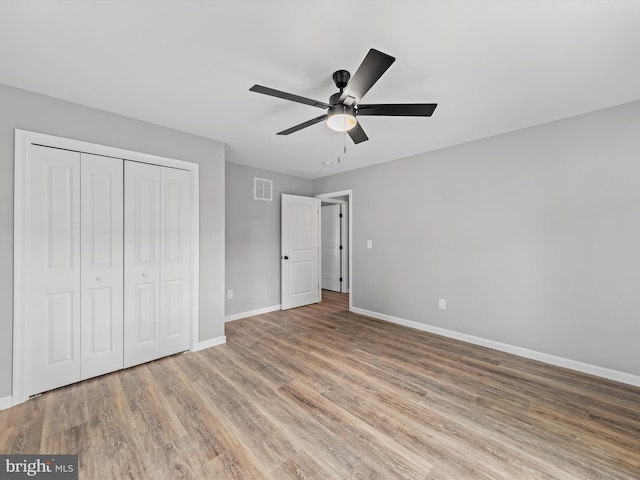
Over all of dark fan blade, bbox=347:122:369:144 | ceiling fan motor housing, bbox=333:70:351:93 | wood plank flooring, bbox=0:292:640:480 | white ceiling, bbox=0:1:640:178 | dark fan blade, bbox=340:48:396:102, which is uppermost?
white ceiling, bbox=0:1:640:178

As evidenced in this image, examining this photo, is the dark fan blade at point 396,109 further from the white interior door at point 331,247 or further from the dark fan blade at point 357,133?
the white interior door at point 331,247

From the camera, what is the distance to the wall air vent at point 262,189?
443cm

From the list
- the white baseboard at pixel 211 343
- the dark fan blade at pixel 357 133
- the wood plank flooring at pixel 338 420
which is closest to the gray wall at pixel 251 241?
the white baseboard at pixel 211 343

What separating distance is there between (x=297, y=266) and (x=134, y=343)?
2710 millimetres

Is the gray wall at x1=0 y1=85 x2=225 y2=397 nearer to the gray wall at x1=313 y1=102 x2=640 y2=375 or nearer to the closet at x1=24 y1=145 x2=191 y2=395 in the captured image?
the closet at x1=24 y1=145 x2=191 y2=395

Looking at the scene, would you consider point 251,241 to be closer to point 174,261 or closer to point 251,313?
point 251,313

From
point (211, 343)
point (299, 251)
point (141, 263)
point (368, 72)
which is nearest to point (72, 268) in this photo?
point (141, 263)

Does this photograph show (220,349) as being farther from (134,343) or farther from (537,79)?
(537,79)

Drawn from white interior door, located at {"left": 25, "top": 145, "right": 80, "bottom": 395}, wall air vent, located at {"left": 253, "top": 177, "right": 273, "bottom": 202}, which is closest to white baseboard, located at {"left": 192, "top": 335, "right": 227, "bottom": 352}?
white interior door, located at {"left": 25, "top": 145, "right": 80, "bottom": 395}

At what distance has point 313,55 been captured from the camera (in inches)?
68.6

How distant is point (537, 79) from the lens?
202 centimetres

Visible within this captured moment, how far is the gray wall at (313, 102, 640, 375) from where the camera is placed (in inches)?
95.4

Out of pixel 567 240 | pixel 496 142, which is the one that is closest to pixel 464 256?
pixel 567 240

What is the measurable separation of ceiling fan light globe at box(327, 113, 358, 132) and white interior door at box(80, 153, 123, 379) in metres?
2.12
